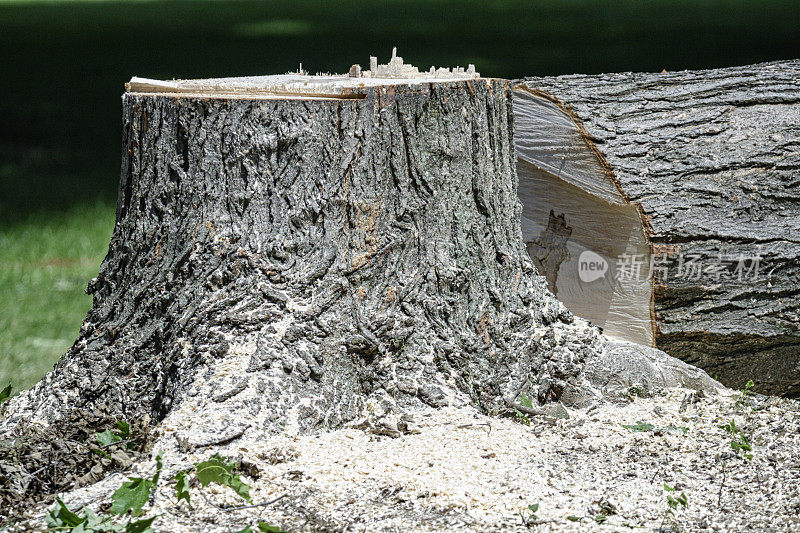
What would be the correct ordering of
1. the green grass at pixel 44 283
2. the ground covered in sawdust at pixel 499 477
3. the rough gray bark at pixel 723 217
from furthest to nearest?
the green grass at pixel 44 283, the rough gray bark at pixel 723 217, the ground covered in sawdust at pixel 499 477

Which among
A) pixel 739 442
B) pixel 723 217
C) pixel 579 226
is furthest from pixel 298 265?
pixel 723 217

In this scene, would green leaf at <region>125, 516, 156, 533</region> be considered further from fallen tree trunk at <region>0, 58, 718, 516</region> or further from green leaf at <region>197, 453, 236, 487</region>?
fallen tree trunk at <region>0, 58, 718, 516</region>

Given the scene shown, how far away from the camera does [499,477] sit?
178cm

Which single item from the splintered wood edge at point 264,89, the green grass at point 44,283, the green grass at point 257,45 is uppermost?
the green grass at point 257,45

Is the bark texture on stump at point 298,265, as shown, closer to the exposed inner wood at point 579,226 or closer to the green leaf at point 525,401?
the green leaf at point 525,401

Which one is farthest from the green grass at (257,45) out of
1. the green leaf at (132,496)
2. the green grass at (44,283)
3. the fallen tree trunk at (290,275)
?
the green leaf at (132,496)

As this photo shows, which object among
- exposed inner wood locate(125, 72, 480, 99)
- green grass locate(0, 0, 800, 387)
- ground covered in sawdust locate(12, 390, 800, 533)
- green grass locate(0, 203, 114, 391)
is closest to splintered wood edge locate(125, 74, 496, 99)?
exposed inner wood locate(125, 72, 480, 99)

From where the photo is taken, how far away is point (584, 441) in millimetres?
2021

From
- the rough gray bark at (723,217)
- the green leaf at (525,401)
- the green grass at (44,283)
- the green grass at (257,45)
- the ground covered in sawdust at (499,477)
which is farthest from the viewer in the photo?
the green grass at (257,45)

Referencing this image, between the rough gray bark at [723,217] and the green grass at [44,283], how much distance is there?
87.7 inches

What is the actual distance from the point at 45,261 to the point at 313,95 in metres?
2.82

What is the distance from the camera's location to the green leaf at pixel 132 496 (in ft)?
5.17

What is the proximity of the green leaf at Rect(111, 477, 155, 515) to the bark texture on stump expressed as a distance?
0.31m

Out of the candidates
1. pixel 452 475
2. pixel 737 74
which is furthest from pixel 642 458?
pixel 737 74
